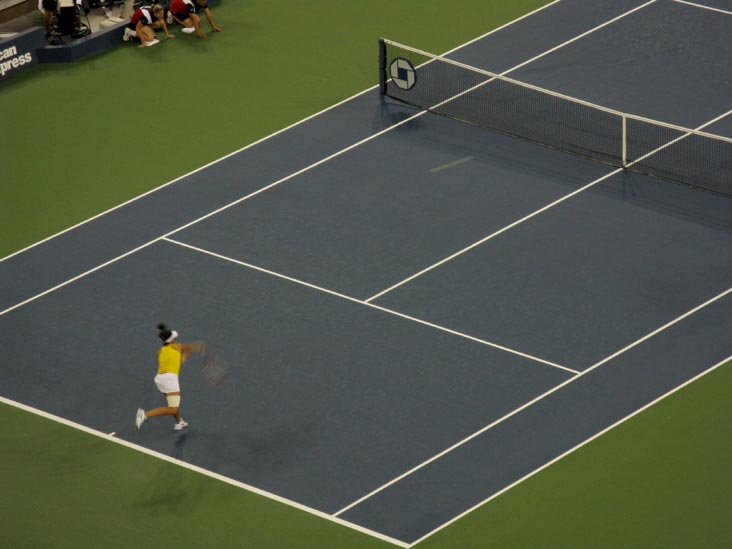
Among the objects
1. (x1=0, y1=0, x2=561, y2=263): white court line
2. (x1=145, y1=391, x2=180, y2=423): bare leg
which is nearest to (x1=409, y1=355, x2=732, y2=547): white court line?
(x1=145, y1=391, x2=180, y2=423): bare leg

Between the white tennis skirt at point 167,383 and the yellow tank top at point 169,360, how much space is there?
0.22 ft

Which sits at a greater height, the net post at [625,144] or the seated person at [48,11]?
the seated person at [48,11]

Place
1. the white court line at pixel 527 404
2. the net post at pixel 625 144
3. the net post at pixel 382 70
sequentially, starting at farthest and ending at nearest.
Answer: the net post at pixel 382 70, the net post at pixel 625 144, the white court line at pixel 527 404

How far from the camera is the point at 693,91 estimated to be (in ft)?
114

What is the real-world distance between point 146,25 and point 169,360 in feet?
45.0

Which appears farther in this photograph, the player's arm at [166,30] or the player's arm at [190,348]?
the player's arm at [166,30]

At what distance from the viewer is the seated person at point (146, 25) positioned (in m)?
37.7

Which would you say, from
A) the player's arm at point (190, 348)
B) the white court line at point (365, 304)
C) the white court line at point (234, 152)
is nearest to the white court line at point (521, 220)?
the white court line at point (365, 304)

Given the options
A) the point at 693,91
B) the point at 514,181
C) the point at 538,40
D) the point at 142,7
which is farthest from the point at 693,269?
the point at 142,7

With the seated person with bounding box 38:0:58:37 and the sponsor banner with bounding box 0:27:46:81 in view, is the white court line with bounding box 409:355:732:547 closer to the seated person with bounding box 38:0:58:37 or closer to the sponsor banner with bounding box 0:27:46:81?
the sponsor banner with bounding box 0:27:46:81

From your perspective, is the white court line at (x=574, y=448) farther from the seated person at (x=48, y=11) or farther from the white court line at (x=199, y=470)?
the seated person at (x=48, y=11)

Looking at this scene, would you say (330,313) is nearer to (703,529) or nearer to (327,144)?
(327,144)

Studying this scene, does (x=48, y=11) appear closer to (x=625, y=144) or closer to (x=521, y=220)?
(x=521, y=220)

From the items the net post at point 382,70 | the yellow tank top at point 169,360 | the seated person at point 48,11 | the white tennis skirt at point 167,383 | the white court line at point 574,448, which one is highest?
the seated person at point 48,11
